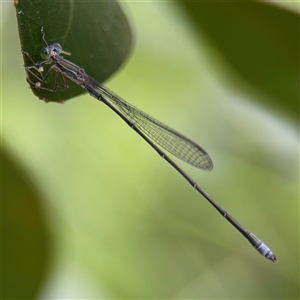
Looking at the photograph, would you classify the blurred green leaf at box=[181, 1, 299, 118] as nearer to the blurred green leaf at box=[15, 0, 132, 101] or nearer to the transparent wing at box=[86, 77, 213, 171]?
the transparent wing at box=[86, 77, 213, 171]

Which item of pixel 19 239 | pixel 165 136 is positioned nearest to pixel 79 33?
pixel 165 136

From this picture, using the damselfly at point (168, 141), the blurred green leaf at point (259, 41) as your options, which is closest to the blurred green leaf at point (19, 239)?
the damselfly at point (168, 141)

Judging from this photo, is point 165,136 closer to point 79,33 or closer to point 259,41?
point 259,41

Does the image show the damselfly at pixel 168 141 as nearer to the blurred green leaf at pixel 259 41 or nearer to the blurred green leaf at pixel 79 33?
the blurred green leaf at pixel 79 33

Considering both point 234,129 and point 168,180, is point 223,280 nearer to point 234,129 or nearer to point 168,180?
point 168,180

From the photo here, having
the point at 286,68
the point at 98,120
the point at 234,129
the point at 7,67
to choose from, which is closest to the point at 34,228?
the point at 98,120

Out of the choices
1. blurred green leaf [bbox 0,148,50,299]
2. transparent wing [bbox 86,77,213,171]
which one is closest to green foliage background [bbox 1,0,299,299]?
blurred green leaf [bbox 0,148,50,299]
